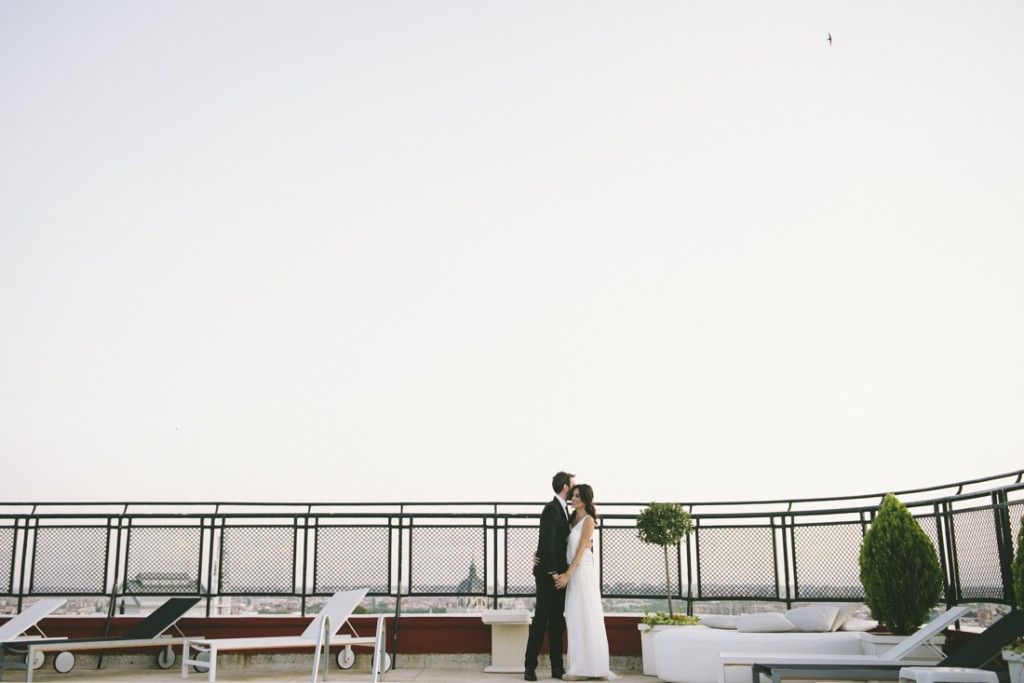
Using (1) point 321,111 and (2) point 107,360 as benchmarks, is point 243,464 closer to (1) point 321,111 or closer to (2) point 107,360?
(2) point 107,360

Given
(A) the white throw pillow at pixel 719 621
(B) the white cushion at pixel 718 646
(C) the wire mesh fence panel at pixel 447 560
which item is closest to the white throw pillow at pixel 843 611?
(B) the white cushion at pixel 718 646

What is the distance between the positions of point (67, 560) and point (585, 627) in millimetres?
6074

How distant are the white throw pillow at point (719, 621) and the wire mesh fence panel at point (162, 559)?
18.5 feet

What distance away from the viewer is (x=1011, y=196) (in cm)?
1188

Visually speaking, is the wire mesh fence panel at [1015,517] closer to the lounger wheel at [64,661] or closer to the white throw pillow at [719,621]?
the white throw pillow at [719,621]

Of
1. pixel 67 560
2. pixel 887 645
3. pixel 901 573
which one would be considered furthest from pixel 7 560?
pixel 901 573

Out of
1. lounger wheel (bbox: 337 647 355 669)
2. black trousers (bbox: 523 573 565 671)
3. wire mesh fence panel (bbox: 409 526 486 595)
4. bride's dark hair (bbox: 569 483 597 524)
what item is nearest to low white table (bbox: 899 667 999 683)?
bride's dark hair (bbox: 569 483 597 524)

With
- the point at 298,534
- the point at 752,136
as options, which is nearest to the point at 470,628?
the point at 298,534

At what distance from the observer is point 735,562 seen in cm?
1048

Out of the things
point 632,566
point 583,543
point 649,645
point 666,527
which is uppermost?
point 666,527

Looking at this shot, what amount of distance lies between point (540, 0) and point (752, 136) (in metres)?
3.51

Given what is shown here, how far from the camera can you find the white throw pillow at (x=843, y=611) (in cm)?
869

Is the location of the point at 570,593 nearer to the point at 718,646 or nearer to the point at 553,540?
the point at 553,540

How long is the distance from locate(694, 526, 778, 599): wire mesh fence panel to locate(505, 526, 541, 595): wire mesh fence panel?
1843 millimetres
